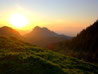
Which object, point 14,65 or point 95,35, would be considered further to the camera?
point 95,35

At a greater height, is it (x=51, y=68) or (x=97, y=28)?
(x=97, y=28)

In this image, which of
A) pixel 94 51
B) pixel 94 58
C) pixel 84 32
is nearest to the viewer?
pixel 94 58

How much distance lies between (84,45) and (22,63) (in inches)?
644

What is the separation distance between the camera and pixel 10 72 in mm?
10477

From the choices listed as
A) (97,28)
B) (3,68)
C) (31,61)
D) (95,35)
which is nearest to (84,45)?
(95,35)

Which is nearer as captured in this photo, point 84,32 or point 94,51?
point 94,51

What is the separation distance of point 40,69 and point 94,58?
11241 mm

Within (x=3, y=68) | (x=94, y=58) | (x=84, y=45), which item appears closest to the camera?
(x=3, y=68)

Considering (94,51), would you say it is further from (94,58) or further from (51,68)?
(51,68)

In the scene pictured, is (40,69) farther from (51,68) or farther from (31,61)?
(31,61)

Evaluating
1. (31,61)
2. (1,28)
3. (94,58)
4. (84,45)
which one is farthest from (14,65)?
(1,28)

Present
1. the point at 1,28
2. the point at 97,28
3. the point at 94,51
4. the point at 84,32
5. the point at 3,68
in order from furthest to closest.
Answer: the point at 1,28 → the point at 84,32 → the point at 97,28 → the point at 94,51 → the point at 3,68

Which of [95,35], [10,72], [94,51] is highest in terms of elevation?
[95,35]

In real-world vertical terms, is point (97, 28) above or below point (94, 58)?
above
